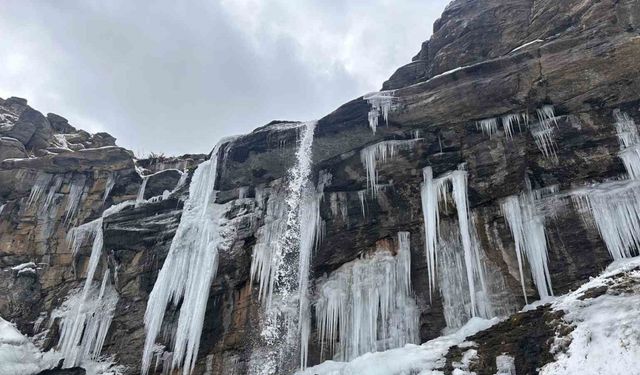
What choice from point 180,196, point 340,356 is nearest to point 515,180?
point 340,356

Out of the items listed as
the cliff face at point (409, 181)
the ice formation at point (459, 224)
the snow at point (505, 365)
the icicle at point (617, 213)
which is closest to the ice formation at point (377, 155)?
the cliff face at point (409, 181)

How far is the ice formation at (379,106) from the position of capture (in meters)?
16.3

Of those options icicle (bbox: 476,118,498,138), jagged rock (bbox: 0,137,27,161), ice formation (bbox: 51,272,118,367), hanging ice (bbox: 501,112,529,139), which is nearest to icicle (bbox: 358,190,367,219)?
icicle (bbox: 476,118,498,138)

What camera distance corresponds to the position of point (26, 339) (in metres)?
18.8

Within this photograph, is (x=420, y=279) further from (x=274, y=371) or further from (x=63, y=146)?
(x=63, y=146)

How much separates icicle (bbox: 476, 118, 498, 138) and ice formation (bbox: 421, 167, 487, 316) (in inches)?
53.3

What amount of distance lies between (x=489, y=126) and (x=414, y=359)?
736cm

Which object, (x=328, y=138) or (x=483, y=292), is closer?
(x=483, y=292)

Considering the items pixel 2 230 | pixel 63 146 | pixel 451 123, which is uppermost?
pixel 63 146

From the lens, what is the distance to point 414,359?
1121 centimetres

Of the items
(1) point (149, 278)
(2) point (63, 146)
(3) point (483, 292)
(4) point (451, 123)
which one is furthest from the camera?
(2) point (63, 146)

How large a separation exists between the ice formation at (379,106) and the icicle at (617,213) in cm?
612

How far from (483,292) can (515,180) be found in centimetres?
332

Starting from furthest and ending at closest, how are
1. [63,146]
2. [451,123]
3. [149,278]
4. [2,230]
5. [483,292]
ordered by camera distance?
[63,146] < [2,230] < [149,278] < [451,123] < [483,292]
